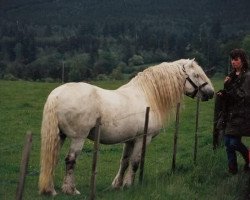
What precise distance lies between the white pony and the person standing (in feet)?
4.58

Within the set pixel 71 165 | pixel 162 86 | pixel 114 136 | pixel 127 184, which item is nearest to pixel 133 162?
pixel 127 184

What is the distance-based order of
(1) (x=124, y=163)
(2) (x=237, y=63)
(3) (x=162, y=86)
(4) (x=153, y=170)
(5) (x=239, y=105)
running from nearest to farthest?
1. (2) (x=237, y=63)
2. (5) (x=239, y=105)
3. (1) (x=124, y=163)
4. (3) (x=162, y=86)
5. (4) (x=153, y=170)

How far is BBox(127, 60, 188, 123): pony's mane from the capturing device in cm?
963

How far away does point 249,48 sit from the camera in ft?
288

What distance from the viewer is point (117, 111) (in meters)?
8.82

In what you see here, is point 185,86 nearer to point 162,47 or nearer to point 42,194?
point 42,194

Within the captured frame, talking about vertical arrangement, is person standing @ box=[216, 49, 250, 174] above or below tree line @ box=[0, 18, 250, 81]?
above

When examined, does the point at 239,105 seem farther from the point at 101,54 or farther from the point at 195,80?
the point at 101,54

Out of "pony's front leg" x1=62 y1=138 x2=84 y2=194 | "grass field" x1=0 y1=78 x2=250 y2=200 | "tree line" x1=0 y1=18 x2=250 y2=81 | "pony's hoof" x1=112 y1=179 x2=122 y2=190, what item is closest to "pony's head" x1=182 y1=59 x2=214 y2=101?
"grass field" x1=0 y1=78 x2=250 y2=200

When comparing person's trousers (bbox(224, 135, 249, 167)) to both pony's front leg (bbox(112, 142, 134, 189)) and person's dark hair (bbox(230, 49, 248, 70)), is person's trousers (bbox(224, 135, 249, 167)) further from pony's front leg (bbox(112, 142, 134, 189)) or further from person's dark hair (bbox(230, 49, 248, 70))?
pony's front leg (bbox(112, 142, 134, 189))

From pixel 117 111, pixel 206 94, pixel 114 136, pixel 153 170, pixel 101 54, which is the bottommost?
pixel 101 54

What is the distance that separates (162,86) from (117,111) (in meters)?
1.36

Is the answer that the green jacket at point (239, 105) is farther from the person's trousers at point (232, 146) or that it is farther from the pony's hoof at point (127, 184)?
the pony's hoof at point (127, 184)

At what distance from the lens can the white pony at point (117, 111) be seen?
8.30 m
